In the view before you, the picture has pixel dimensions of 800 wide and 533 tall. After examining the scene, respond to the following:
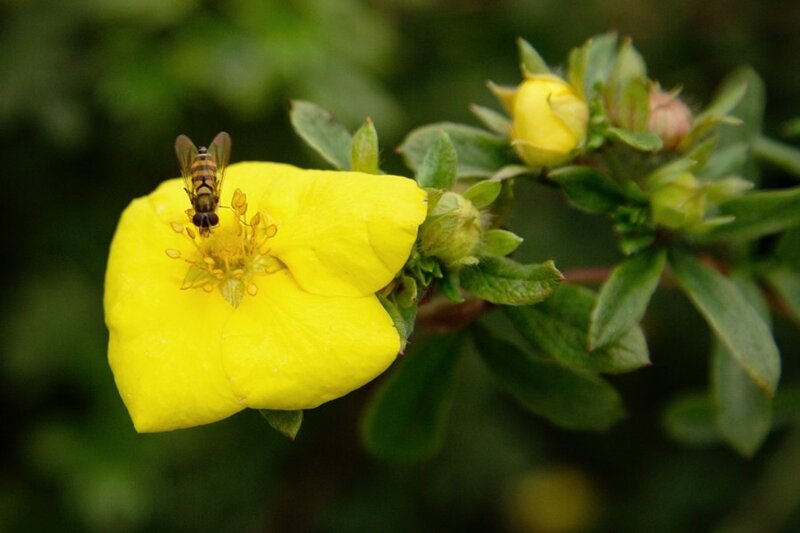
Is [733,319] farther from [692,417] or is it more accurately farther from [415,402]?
[692,417]

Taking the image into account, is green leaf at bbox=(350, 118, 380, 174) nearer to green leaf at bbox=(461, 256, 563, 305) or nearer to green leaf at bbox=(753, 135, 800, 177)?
green leaf at bbox=(461, 256, 563, 305)

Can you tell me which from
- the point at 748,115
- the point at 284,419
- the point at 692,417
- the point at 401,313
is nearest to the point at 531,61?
the point at 401,313

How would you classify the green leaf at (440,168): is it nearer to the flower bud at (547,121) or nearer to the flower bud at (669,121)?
the flower bud at (547,121)

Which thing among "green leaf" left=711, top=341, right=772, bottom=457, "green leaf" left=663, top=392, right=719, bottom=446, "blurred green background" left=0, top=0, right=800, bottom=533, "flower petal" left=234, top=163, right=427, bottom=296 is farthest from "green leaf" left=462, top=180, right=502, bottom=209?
"blurred green background" left=0, top=0, right=800, bottom=533

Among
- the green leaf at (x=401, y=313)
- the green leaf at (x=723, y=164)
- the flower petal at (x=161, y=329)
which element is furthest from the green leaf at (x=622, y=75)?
the flower petal at (x=161, y=329)

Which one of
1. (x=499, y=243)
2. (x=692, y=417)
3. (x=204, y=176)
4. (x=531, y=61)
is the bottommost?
(x=692, y=417)

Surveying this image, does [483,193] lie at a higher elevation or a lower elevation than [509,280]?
higher

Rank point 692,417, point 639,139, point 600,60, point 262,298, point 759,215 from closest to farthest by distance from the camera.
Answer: point 262,298, point 639,139, point 759,215, point 600,60, point 692,417
